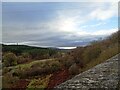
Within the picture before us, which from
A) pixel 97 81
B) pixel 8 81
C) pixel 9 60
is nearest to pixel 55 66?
pixel 8 81

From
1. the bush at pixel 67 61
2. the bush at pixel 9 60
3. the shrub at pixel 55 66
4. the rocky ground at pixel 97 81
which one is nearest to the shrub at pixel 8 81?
the shrub at pixel 55 66

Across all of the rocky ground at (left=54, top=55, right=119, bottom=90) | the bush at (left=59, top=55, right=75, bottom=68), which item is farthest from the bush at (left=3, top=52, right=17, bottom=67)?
the rocky ground at (left=54, top=55, right=119, bottom=90)

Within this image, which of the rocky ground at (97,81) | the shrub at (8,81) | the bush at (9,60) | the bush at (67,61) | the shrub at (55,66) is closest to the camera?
the rocky ground at (97,81)

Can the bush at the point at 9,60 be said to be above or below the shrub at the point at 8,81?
above

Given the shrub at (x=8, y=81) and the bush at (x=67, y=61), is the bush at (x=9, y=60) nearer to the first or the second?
the shrub at (x=8, y=81)

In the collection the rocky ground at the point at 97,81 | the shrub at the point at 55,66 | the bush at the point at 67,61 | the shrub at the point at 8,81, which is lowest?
the shrub at the point at 8,81

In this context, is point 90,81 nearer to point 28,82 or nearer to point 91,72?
point 91,72

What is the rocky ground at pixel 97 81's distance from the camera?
4.13 metres

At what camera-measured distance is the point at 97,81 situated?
4320mm

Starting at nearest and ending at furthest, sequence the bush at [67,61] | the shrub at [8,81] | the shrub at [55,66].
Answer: the shrub at [8,81] → the bush at [67,61] → the shrub at [55,66]

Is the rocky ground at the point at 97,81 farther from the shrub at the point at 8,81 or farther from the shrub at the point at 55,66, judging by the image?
the shrub at the point at 55,66

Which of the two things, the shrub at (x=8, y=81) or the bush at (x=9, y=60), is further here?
the bush at (x=9, y=60)

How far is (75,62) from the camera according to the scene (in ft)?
49.8

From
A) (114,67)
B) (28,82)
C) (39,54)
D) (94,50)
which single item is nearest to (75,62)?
(94,50)
